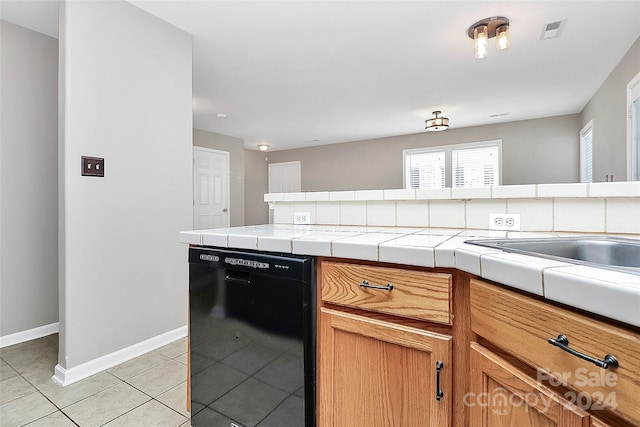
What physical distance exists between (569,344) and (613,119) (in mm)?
3810

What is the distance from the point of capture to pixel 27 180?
2303mm

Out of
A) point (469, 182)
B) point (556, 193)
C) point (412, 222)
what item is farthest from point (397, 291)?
point (469, 182)

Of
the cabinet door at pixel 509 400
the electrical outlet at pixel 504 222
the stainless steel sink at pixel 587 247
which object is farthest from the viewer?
the electrical outlet at pixel 504 222

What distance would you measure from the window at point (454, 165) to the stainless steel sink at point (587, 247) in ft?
16.1

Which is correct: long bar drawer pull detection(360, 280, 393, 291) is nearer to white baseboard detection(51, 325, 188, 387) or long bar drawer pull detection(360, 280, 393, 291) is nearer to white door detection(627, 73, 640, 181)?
white baseboard detection(51, 325, 188, 387)

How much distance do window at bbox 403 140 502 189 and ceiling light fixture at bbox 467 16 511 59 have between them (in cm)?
348

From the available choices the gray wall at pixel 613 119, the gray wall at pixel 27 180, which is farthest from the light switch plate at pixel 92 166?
the gray wall at pixel 613 119

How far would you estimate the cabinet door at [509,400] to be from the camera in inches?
21.4

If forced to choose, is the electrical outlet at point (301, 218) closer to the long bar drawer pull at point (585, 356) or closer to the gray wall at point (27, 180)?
the long bar drawer pull at point (585, 356)

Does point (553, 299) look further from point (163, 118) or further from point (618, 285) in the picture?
point (163, 118)

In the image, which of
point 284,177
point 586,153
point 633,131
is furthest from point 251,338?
point 284,177

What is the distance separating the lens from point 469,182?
561cm

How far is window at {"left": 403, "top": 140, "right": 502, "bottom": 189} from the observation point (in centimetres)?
545

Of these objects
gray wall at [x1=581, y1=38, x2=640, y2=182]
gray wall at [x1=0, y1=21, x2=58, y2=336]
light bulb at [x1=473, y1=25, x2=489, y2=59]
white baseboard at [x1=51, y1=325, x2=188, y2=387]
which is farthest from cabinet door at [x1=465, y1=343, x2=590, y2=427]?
gray wall at [x1=581, y1=38, x2=640, y2=182]
